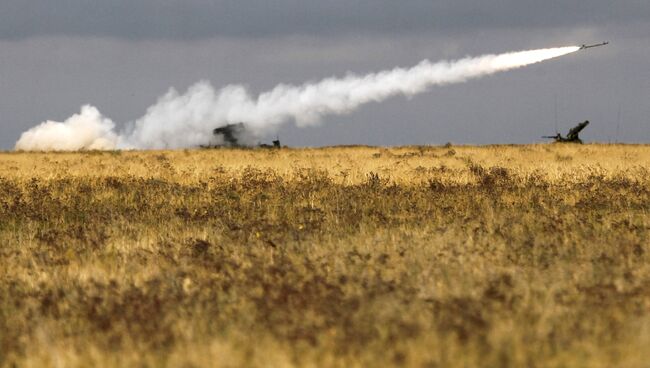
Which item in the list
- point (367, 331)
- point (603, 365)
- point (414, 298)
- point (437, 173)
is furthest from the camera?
point (437, 173)

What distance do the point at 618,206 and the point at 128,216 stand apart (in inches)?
341

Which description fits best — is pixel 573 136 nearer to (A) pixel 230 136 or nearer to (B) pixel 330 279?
(A) pixel 230 136

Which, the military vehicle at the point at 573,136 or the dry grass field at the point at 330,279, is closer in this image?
the dry grass field at the point at 330,279

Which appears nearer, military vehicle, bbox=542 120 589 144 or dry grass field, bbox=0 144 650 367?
dry grass field, bbox=0 144 650 367

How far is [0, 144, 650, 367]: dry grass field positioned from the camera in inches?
263

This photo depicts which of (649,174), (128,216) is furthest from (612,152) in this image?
(128,216)

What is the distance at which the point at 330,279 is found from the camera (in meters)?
9.33

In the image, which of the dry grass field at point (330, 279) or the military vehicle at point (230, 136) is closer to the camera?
the dry grass field at point (330, 279)

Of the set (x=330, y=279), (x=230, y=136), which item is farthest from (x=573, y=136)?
(x=330, y=279)

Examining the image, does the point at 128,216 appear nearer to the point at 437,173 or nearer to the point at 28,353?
the point at 28,353

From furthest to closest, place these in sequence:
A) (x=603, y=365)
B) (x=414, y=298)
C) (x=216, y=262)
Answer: (x=216, y=262), (x=414, y=298), (x=603, y=365)

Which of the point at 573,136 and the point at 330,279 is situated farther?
the point at 573,136

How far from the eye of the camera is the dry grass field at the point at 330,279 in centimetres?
669

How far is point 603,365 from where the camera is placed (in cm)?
604
